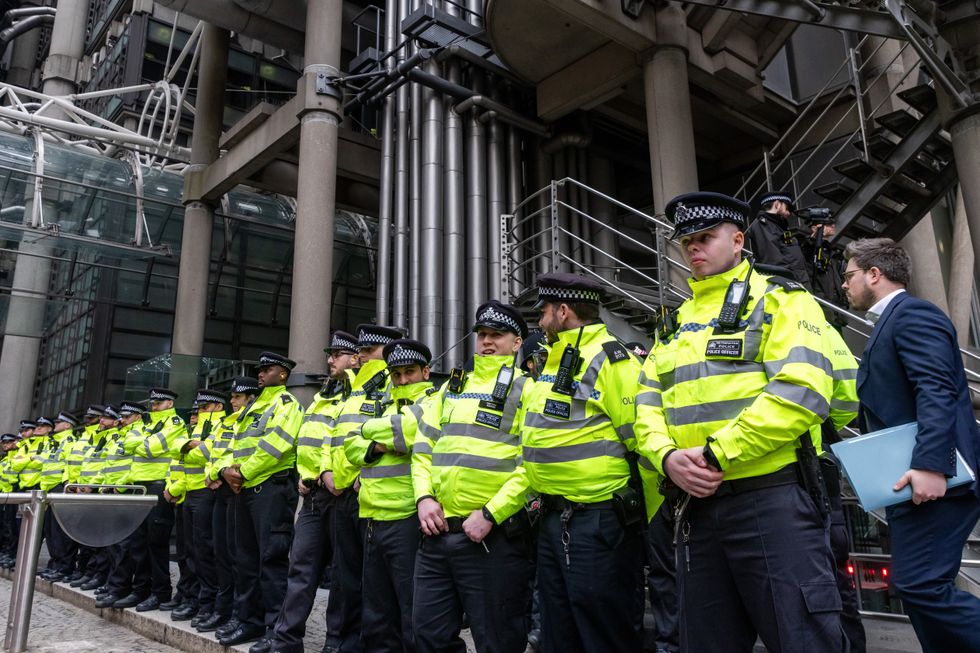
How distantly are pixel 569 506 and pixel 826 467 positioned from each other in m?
1.40

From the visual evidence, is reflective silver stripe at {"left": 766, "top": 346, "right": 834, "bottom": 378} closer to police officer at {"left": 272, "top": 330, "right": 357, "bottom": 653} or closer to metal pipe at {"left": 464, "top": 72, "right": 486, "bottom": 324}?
police officer at {"left": 272, "top": 330, "right": 357, "bottom": 653}

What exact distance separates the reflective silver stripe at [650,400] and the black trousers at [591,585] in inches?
25.0

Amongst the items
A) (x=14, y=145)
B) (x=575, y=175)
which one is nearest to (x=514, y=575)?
(x=575, y=175)

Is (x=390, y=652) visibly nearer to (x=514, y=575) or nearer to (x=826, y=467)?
(x=514, y=575)

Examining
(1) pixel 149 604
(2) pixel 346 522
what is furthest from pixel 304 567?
(1) pixel 149 604

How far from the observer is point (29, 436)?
12.8 m

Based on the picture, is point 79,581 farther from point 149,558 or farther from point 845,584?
point 845,584

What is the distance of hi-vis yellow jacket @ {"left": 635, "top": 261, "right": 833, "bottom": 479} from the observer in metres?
2.48

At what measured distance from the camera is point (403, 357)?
484 centimetres

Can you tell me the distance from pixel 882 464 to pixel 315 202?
10.4 meters

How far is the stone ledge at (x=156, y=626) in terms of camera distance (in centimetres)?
612

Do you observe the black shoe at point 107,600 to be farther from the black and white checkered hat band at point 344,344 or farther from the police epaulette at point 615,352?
the police epaulette at point 615,352

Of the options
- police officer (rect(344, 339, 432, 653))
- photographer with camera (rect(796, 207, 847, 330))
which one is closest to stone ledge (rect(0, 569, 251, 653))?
police officer (rect(344, 339, 432, 653))

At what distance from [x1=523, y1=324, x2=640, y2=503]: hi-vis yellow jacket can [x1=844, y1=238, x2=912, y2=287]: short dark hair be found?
1.14m
